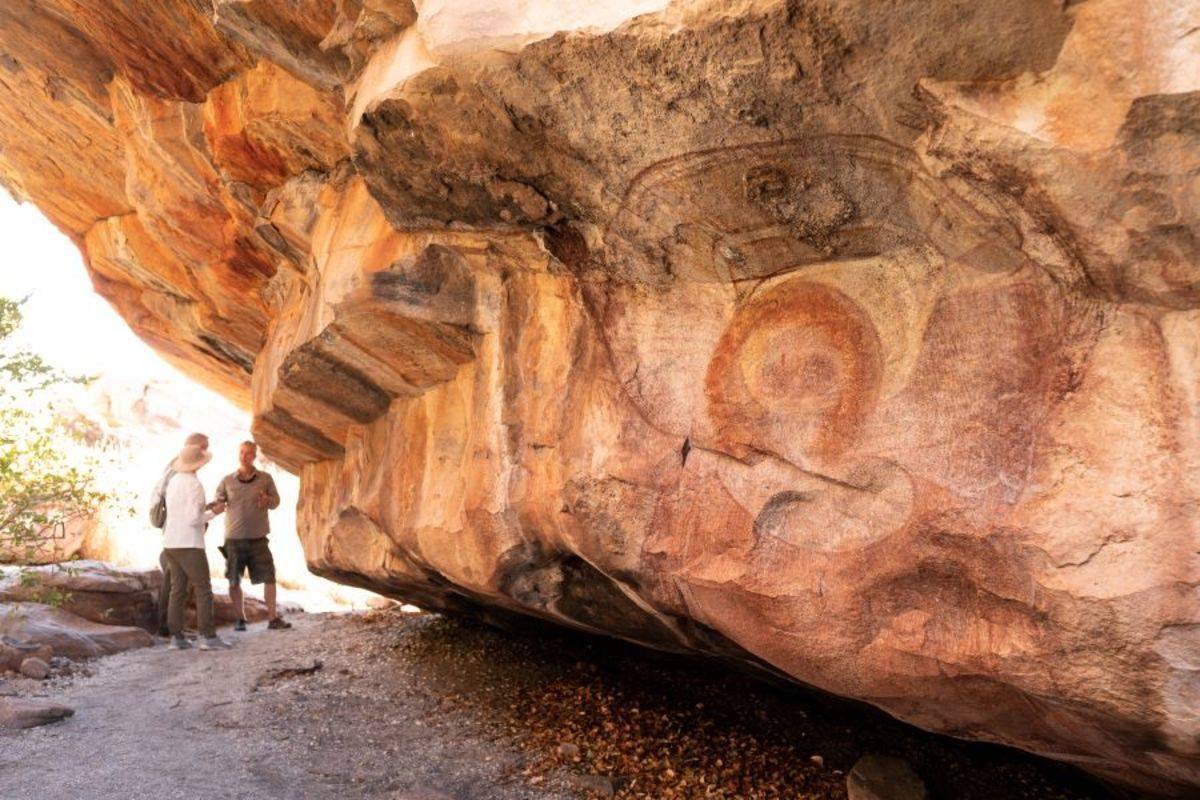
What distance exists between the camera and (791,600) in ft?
10.7

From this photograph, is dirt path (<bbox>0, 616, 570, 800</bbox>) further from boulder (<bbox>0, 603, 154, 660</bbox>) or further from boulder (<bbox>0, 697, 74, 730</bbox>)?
boulder (<bbox>0, 603, 154, 660</bbox>)

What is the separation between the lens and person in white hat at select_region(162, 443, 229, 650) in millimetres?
6902

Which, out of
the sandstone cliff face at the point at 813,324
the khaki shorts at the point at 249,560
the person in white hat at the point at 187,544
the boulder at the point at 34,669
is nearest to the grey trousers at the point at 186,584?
the person in white hat at the point at 187,544

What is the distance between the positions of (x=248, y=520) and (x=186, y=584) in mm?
741

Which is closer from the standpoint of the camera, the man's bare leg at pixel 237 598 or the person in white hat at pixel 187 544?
the person in white hat at pixel 187 544

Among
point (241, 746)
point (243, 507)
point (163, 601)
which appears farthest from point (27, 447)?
point (241, 746)

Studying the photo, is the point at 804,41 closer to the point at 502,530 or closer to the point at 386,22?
the point at 386,22

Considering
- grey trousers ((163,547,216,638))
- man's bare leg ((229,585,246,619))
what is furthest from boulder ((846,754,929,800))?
man's bare leg ((229,585,246,619))

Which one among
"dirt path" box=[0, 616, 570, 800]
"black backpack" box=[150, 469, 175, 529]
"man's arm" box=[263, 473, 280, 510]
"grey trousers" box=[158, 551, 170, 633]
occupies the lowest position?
"dirt path" box=[0, 616, 570, 800]

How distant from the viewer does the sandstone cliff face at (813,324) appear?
251 cm

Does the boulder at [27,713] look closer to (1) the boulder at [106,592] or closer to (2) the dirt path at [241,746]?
(2) the dirt path at [241,746]

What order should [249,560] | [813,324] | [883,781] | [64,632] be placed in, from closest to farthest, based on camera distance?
[813,324] → [883,781] → [64,632] → [249,560]

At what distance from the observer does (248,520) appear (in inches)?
307

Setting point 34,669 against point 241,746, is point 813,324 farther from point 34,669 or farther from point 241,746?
point 34,669
